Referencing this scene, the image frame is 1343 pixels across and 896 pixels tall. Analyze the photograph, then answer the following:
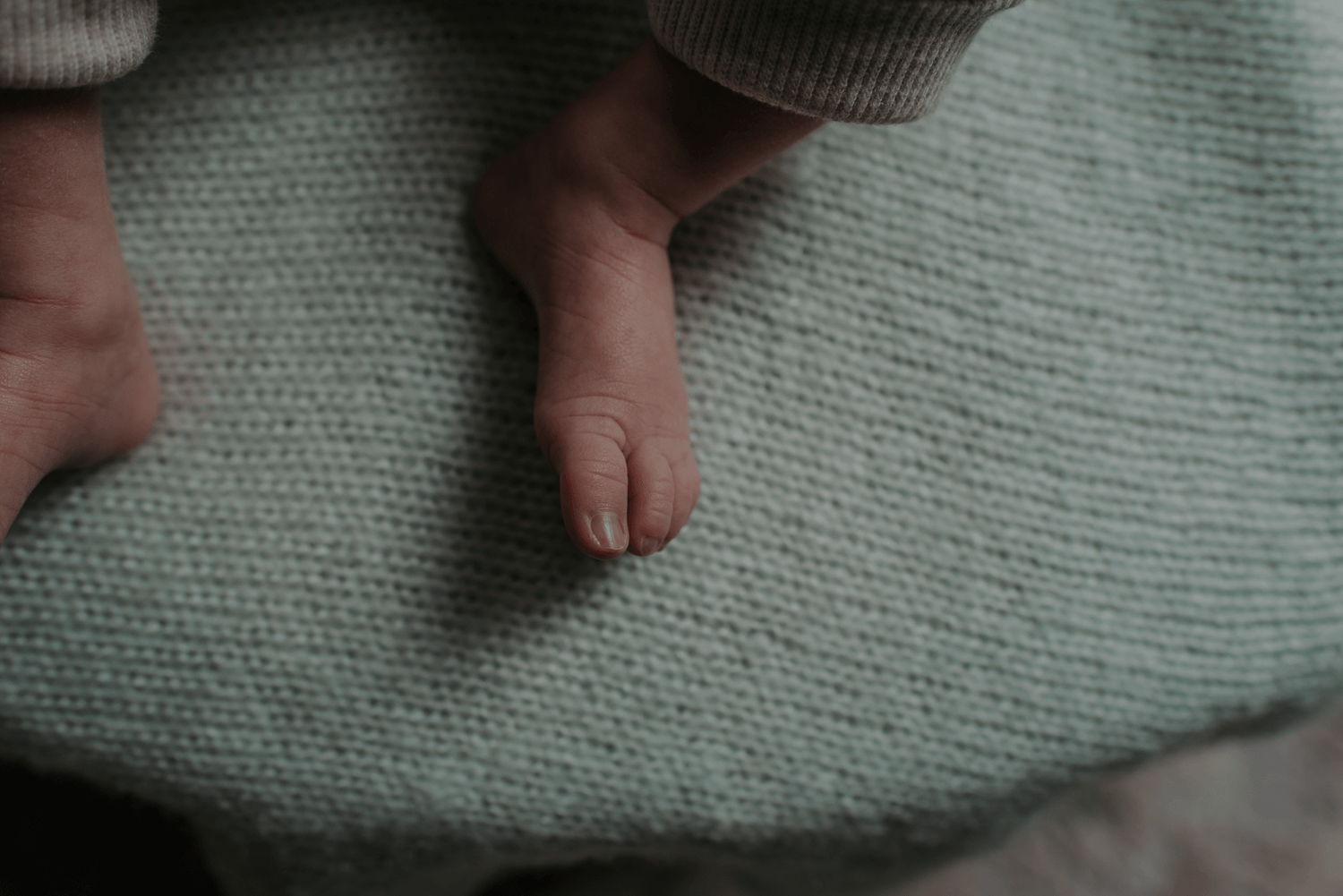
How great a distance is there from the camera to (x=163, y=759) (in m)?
0.51

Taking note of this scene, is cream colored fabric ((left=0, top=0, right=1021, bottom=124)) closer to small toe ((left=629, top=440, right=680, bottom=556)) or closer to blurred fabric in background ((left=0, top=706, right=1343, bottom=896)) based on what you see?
small toe ((left=629, top=440, right=680, bottom=556))

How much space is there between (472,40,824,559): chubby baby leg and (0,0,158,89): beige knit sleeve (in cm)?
20

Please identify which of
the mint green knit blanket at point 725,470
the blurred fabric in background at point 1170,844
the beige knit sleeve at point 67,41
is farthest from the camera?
the blurred fabric in background at point 1170,844

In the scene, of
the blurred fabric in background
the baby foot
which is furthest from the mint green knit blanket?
the blurred fabric in background

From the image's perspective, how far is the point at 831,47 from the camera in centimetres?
40

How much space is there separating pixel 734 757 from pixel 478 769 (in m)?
0.16

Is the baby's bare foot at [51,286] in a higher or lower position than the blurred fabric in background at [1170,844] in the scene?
higher

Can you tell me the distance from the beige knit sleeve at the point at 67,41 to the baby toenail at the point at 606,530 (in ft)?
1.04

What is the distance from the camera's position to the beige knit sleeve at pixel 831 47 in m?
0.39

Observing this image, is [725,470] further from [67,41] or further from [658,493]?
[67,41]

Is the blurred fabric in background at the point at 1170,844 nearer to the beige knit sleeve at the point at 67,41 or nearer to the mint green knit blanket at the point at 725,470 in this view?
the mint green knit blanket at the point at 725,470

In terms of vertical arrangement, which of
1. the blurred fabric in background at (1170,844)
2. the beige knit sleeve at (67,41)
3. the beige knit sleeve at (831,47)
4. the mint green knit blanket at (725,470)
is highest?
the beige knit sleeve at (831,47)

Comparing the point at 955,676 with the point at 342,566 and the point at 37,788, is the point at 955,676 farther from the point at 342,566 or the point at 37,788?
the point at 37,788

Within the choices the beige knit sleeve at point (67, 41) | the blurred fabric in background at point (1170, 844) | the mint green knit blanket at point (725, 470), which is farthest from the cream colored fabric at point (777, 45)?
the blurred fabric in background at point (1170, 844)
